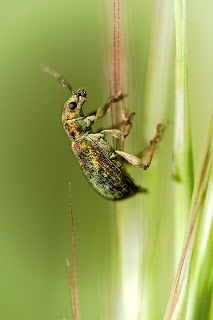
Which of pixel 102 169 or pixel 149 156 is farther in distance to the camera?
pixel 102 169

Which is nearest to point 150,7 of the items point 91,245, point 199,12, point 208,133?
point 199,12

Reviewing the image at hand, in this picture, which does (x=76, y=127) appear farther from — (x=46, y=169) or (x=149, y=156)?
(x=149, y=156)

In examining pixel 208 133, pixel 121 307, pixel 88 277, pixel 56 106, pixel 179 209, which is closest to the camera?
pixel 208 133

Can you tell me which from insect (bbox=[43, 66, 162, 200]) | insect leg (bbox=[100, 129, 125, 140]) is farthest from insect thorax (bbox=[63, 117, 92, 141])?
insect leg (bbox=[100, 129, 125, 140])

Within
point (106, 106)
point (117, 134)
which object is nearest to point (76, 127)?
point (106, 106)

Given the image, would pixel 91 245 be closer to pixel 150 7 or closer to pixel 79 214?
pixel 79 214

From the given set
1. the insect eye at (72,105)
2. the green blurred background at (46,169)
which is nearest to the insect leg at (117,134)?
the green blurred background at (46,169)

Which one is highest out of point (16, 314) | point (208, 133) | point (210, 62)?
point (210, 62)
